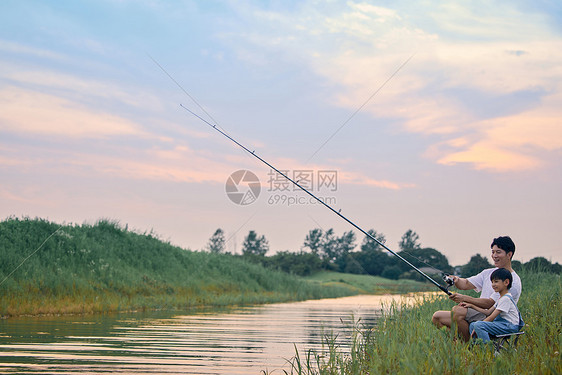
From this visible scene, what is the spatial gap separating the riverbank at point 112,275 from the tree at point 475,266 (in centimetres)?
932

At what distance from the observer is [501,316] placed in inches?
264

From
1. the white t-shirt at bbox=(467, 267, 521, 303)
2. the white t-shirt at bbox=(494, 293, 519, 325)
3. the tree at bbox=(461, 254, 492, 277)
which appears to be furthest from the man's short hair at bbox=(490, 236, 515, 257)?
the tree at bbox=(461, 254, 492, 277)

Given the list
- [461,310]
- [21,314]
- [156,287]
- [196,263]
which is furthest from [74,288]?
[461,310]

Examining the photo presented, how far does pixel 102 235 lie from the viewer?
26.2m

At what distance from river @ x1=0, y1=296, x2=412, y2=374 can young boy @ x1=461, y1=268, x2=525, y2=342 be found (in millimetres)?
1639

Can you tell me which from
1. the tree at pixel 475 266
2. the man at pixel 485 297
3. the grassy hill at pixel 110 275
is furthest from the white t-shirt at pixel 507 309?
the grassy hill at pixel 110 275

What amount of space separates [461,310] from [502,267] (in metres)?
0.68

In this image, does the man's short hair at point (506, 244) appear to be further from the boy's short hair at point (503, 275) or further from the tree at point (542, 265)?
the tree at point (542, 265)

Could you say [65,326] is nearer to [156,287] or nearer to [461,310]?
[461,310]

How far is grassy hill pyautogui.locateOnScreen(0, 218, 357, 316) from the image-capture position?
17375mm

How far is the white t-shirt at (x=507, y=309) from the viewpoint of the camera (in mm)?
6629

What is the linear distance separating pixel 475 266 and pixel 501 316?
11.4 meters

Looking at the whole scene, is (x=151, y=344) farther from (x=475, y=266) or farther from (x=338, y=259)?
(x=338, y=259)

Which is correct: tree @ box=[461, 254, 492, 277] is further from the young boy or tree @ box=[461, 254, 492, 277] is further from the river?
the young boy
